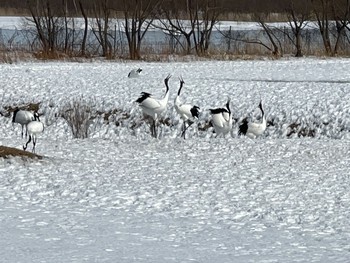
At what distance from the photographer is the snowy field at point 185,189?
7.00 m

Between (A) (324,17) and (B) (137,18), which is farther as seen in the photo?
(A) (324,17)

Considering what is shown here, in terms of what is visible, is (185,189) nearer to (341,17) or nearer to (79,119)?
(79,119)

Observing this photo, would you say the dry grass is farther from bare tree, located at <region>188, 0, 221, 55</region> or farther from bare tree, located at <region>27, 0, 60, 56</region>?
bare tree, located at <region>188, 0, 221, 55</region>

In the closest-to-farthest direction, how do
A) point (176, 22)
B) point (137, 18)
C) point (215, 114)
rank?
point (215, 114)
point (137, 18)
point (176, 22)

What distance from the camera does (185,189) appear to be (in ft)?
31.1

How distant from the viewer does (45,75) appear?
23297 mm

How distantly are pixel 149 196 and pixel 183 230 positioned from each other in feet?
4.97

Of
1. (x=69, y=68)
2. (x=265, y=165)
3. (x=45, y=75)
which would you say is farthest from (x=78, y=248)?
(x=69, y=68)

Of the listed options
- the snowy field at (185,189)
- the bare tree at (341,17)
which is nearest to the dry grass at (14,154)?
the snowy field at (185,189)

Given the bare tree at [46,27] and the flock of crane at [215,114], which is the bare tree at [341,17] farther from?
the flock of crane at [215,114]

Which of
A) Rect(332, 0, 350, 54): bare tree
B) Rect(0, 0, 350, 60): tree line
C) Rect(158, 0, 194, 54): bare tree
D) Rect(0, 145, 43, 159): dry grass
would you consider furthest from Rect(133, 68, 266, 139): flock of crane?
Rect(158, 0, 194, 54): bare tree

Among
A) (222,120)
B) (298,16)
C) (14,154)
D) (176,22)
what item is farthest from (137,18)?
(14,154)

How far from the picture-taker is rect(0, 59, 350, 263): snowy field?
Result: 700 cm

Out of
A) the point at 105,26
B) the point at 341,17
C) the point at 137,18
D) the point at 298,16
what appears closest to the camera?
the point at 105,26
